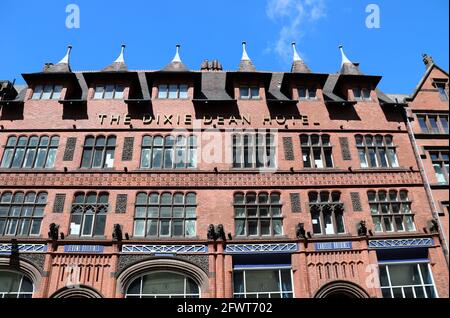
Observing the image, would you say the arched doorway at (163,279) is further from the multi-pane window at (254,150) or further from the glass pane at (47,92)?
the glass pane at (47,92)

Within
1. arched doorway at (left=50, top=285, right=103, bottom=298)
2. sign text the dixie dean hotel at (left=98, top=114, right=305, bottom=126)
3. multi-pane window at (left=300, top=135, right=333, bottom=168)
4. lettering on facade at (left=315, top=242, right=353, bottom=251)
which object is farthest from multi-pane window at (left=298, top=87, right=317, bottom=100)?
arched doorway at (left=50, top=285, right=103, bottom=298)

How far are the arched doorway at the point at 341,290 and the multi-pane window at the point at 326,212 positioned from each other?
8.21ft

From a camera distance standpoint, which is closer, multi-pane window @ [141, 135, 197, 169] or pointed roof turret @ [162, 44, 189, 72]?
multi-pane window @ [141, 135, 197, 169]

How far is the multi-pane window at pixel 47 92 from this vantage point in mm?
21781

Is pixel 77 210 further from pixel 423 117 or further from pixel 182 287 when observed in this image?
pixel 423 117

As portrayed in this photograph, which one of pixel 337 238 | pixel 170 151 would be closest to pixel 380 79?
pixel 337 238

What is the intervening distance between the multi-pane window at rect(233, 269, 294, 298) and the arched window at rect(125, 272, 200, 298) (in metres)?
1.92

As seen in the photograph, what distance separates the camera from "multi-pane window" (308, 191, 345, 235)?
18.6 m

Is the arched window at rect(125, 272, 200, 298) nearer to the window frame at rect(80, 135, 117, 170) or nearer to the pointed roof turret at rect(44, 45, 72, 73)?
the window frame at rect(80, 135, 117, 170)

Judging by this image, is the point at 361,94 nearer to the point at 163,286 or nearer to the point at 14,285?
the point at 163,286

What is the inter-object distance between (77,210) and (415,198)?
17.1 metres

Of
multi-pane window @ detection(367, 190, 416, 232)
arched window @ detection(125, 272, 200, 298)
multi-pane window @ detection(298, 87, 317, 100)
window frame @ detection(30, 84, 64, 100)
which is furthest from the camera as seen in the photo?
multi-pane window @ detection(298, 87, 317, 100)

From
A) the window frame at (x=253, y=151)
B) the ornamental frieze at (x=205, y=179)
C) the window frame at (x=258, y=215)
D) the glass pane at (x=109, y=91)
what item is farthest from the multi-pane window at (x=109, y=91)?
the window frame at (x=258, y=215)

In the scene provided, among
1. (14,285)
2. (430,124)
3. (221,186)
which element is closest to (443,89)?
(430,124)
